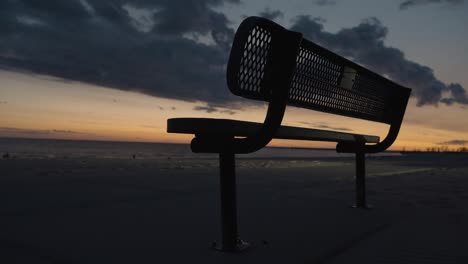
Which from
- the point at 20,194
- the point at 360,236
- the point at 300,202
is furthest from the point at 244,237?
the point at 20,194

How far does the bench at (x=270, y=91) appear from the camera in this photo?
79.9 inches

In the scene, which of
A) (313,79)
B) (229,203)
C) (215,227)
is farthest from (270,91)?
(215,227)

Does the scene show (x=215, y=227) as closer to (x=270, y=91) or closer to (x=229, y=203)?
(x=229, y=203)

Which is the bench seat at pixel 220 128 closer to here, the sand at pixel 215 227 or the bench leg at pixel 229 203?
the bench leg at pixel 229 203

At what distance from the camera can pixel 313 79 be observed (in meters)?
2.70

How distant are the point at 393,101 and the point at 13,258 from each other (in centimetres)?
379

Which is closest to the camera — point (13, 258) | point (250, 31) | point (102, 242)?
point (250, 31)

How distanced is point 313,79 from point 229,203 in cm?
106

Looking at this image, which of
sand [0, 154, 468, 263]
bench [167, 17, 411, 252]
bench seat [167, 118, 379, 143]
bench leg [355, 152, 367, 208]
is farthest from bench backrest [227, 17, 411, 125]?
sand [0, 154, 468, 263]

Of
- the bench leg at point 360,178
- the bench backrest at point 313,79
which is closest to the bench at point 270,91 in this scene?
the bench backrest at point 313,79

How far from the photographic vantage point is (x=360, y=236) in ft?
9.95

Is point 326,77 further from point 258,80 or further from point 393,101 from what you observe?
point 393,101

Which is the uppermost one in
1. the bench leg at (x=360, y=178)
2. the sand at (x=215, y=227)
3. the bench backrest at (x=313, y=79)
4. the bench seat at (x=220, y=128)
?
the bench backrest at (x=313, y=79)

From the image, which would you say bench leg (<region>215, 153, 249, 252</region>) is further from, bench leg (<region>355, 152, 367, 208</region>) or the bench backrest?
bench leg (<region>355, 152, 367, 208</region>)
